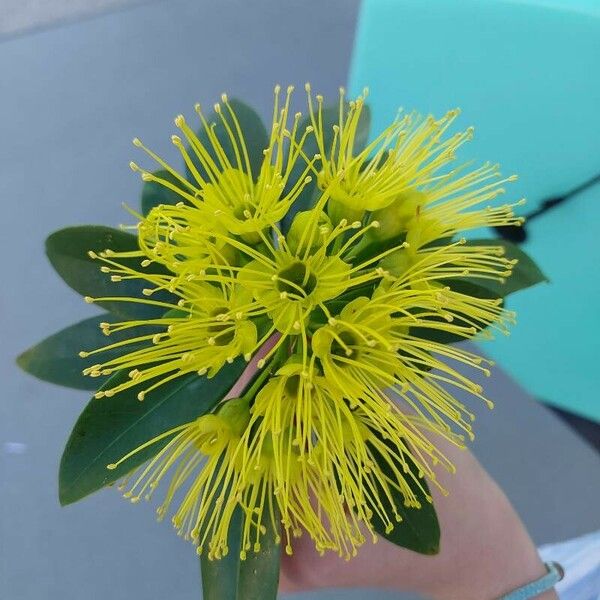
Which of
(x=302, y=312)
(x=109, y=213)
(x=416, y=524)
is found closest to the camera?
(x=302, y=312)

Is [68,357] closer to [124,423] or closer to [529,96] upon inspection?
[124,423]

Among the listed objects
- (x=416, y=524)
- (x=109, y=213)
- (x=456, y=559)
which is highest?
(x=109, y=213)

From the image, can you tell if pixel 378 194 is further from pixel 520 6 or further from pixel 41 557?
pixel 41 557

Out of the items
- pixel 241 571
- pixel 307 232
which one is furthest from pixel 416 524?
pixel 307 232

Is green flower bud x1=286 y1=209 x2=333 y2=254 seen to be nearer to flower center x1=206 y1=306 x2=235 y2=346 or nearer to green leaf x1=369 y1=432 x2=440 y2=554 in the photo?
flower center x1=206 y1=306 x2=235 y2=346

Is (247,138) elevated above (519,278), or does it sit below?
above
